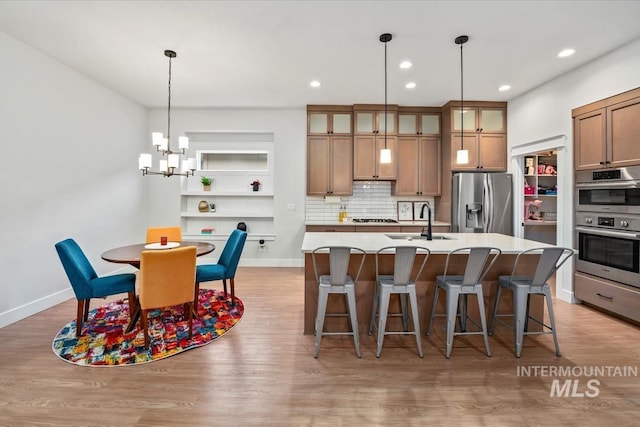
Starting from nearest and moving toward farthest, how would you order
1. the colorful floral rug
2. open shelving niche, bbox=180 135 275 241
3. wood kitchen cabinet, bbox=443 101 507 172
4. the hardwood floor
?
the hardwood floor < the colorful floral rug < wood kitchen cabinet, bbox=443 101 507 172 < open shelving niche, bbox=180 135 275 241

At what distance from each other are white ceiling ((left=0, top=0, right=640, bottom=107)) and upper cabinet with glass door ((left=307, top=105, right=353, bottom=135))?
74 cm

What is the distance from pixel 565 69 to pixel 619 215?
1.86m

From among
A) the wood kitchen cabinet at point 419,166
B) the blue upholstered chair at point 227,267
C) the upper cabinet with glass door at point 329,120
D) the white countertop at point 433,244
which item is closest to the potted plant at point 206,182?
the upper cabinet with glass door at point 329,120

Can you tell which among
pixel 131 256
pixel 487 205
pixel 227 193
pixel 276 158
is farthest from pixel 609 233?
pixel 227 193

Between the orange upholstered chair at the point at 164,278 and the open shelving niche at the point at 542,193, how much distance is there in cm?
499

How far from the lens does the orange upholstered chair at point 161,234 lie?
364 cm

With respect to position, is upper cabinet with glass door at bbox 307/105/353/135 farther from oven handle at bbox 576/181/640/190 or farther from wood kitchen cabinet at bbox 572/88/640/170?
oven handle at bbox 576/181/640/190

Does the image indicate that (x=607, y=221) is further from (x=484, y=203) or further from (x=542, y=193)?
(x=542, y=193)

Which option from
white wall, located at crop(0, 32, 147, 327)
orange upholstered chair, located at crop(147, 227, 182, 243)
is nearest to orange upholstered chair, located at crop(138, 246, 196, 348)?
orange upholstered chair, located at crop(147, 227, 182, 243)

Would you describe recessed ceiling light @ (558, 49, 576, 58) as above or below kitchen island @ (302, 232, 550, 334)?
above

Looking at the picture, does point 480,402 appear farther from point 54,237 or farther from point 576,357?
point 54,237

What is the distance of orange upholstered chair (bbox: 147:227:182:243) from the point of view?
3.64 metres

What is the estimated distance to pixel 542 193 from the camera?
5.07m

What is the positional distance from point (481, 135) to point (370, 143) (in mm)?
1771
